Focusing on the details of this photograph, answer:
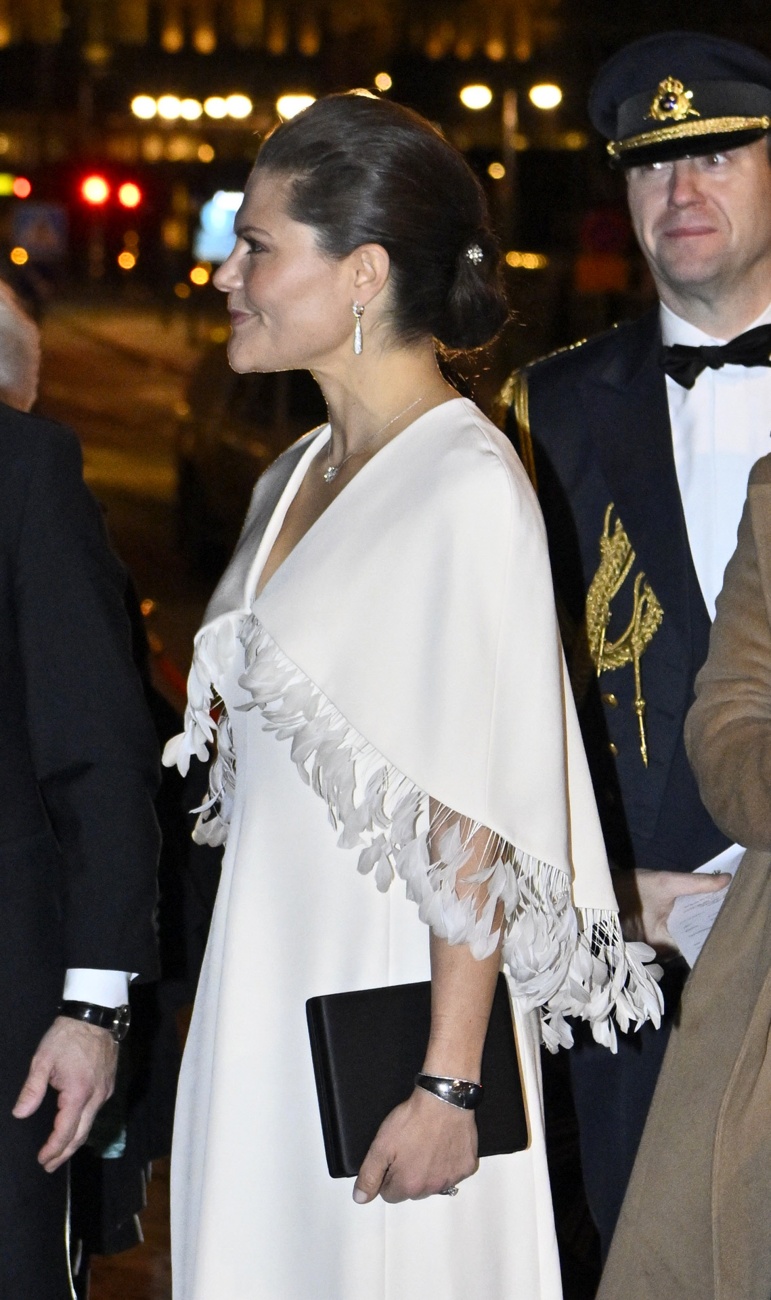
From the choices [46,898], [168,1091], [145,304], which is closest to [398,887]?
[46,898]

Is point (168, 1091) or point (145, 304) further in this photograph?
point (145, 304)

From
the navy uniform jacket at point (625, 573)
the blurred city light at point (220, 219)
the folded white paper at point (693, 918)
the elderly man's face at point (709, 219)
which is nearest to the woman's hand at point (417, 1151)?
the folded white paper at point (693, 918)

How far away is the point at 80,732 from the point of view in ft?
6.33

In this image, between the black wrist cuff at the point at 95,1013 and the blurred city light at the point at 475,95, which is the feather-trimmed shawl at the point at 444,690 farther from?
the blurred city light at the point at 475,95

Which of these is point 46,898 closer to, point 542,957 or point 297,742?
point 297,742

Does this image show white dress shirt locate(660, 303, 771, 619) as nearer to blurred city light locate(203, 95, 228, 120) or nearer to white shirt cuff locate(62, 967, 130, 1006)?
white shirt cuff locate(62, 967, 130, 1006)

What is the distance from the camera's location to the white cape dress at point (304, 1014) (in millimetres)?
1912

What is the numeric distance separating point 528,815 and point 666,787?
89 cm

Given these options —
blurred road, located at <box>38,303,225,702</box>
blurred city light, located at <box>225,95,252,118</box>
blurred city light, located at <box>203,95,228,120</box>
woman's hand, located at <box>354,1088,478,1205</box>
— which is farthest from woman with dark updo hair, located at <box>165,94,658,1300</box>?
blurred city light, located at <box>225,95,252,118</box>

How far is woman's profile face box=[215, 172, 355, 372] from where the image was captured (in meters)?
2.00

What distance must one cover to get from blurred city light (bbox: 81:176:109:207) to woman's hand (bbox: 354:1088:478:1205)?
53.5ft

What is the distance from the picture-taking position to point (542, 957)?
75.1 inches

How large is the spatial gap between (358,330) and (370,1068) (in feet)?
2.74

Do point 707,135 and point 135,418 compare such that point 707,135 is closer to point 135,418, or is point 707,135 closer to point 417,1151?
point 417,1151
